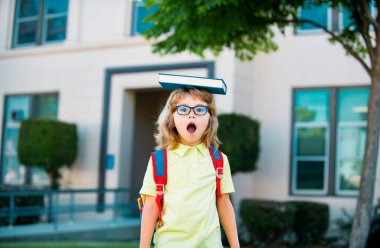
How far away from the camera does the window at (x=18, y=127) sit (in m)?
13.9

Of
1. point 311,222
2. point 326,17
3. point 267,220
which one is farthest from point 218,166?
point 326,17

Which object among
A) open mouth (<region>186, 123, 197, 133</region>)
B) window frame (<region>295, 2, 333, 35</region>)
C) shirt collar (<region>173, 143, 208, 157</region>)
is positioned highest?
window frame (<region>295, 2, 333, 35</region>)

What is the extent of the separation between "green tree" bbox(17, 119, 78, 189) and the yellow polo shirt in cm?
909

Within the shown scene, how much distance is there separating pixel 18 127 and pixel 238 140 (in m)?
6.07

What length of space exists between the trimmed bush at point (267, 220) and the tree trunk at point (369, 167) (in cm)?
231

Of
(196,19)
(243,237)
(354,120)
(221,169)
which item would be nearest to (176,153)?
(221,169)

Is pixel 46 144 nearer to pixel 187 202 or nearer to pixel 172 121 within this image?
pixel 172 121

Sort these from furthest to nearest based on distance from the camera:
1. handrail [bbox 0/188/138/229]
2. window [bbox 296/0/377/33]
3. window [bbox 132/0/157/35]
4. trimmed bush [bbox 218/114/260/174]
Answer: window [bbox 132/0/157/35] → window [bbox 296/0/377/33] → trimmed bush [bbox 218/114/260/174] → handrail [bbox 0/188/138/229]

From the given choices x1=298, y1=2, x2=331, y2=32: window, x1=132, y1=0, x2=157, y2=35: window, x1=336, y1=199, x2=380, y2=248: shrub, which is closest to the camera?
x1=336, y1=199, x2=380, y2=248: shrub

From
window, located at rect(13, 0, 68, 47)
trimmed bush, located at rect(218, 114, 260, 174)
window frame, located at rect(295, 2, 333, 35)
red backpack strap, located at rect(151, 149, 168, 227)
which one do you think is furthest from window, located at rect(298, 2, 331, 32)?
red backpack strap, located at rect(151, 149, 168, 227)

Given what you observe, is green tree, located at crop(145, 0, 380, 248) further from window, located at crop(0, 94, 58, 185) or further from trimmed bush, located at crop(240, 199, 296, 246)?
window, located at crop(0, 94, 58, 185)

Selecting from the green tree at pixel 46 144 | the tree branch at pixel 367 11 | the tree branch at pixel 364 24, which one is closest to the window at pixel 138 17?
the green tree at pixel 46 144

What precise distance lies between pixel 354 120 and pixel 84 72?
588cm

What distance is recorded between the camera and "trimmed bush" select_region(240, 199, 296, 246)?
9.80 metres
